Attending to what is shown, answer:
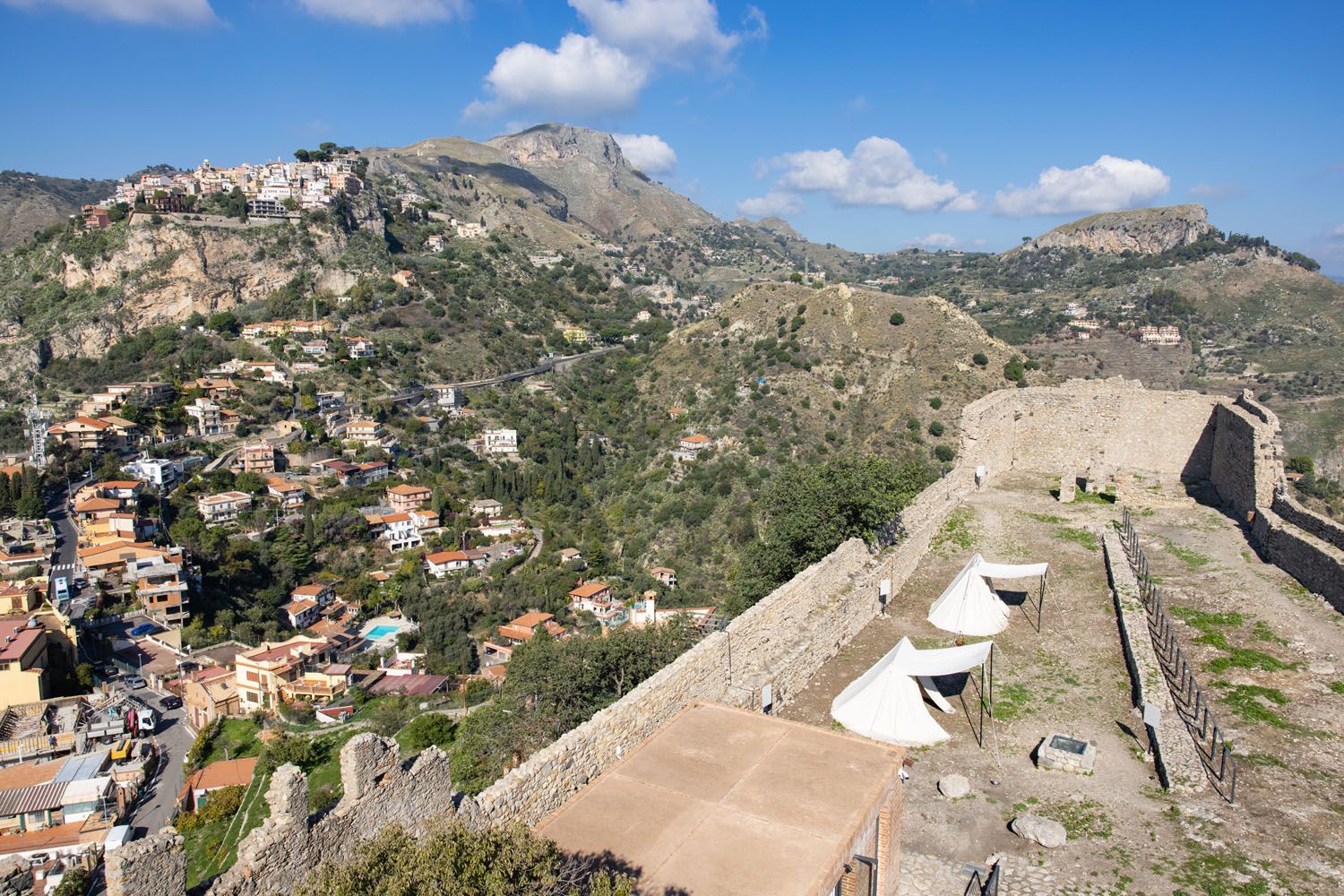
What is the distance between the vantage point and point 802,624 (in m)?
9.53

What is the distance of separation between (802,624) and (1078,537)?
6.63 meters

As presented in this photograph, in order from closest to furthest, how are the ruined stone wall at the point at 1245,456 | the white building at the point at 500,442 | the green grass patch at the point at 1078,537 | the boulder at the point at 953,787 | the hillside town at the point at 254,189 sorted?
the boulder at the point at 953,787, the green grass patch at the point at 1078,537, the ruined stone wall at the point at 1245,456, the white building at the point at 500,442, the hillside town at the point at 254,189

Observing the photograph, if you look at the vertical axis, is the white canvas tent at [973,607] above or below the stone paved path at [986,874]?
above

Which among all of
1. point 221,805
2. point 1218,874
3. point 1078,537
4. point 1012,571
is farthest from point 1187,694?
point 221,805

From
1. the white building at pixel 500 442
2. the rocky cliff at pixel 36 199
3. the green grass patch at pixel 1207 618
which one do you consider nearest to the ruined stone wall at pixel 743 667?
the green grass patch at pixel 1207 618

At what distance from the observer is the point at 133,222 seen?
90.9 metres

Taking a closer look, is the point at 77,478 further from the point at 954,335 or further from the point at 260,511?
the point at 954,335

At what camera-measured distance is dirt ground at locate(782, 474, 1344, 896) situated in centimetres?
574

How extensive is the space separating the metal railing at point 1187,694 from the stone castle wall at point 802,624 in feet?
7.20

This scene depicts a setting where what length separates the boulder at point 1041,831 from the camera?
19.1 ft

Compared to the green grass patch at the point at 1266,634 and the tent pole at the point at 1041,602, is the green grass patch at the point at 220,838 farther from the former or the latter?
the green grass patch at the point at 1266,634

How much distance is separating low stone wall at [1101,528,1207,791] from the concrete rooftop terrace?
2960 mm

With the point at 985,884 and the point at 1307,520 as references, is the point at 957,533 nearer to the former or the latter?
the point at 1307,520

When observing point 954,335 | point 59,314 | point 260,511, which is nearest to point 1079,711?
point 954,335
